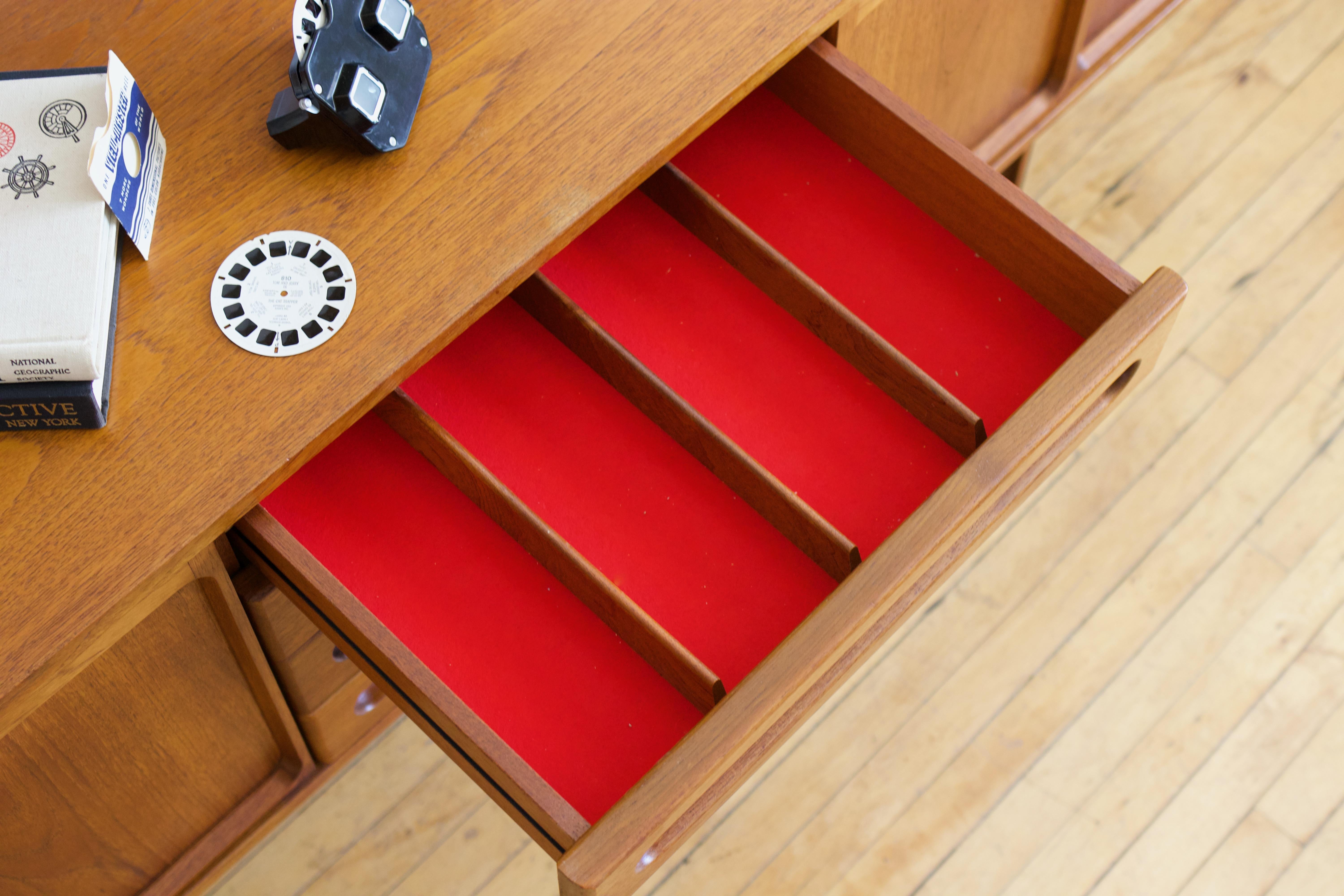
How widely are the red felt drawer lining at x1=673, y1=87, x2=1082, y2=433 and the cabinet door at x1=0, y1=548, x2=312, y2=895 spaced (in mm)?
→ 589

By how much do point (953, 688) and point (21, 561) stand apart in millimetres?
1158

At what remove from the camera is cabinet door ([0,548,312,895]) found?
1.03 metres

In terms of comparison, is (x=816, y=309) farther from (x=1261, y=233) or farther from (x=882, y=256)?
(x=1261, y=233)

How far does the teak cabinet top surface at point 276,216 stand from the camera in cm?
87

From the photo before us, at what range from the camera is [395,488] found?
1100 mm

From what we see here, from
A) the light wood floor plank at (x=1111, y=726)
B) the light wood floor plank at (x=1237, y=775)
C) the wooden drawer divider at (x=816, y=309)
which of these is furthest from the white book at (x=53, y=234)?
the light wood floor plank at (x=1237, y=775)

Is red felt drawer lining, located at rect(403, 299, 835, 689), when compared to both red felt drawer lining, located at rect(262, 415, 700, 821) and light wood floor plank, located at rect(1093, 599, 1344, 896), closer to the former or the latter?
red felt drawer lining, located at rect(262, 415, 700, 821)

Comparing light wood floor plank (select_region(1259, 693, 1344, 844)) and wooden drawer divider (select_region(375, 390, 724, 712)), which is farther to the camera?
light wood floor plank (select_region(1259, 693, 1344, 844))

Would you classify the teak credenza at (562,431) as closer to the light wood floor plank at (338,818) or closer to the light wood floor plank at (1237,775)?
the light wood floor plank at (338,818)

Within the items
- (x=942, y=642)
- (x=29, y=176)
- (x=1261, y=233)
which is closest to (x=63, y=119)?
(x=29, y=176)

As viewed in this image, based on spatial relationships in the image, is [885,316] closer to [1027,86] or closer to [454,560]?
[454,560]

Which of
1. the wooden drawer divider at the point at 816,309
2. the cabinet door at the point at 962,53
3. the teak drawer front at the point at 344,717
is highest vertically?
the cabinet door at the point at 962,53

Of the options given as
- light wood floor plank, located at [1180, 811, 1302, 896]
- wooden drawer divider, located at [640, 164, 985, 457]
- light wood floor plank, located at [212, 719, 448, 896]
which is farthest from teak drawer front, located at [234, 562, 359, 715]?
light wood floor plank, located at [1180, 811, 1302, 896]

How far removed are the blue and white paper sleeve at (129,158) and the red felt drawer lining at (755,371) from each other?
0.36m
